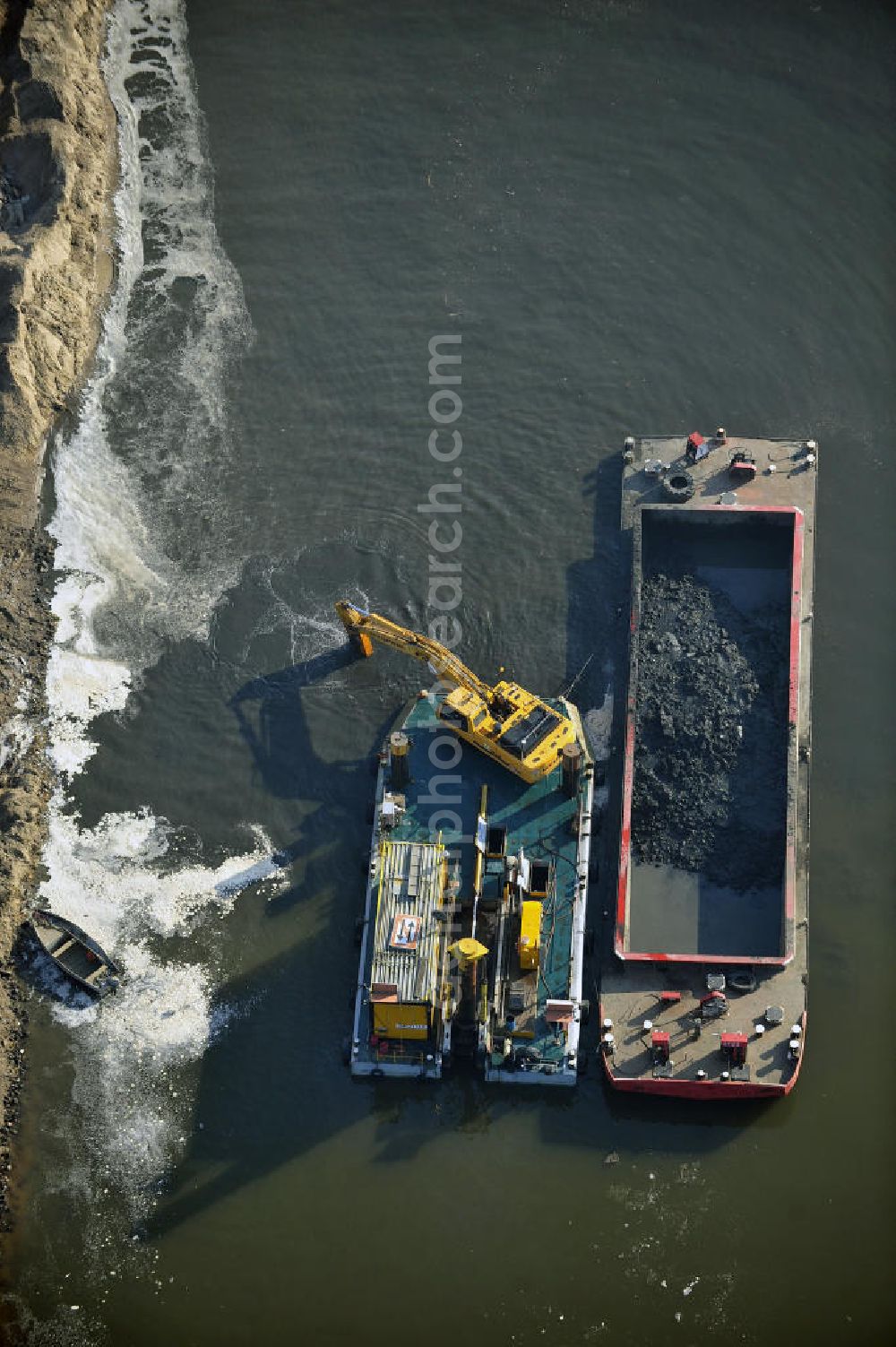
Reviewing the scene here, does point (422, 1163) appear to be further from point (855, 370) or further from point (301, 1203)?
point (855, 370)

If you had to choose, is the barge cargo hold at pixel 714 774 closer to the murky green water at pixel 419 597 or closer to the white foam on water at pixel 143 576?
the murky green water at pixel 419 597

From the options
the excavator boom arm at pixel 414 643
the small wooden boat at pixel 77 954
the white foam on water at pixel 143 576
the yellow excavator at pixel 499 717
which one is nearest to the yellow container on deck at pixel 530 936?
the yellow excavator at pixel 499 717

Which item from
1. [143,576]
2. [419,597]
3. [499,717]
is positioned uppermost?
[143,576]

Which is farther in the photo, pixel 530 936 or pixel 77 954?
pixel 77 954

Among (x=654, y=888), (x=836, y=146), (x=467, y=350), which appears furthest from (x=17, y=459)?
(x=836, y=146)

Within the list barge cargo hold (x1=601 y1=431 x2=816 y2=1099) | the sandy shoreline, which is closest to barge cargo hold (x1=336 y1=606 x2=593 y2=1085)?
barge cargo hold (x1=601 y1=431 x2=816 y2=1099)

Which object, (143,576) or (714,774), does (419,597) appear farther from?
(714,774)

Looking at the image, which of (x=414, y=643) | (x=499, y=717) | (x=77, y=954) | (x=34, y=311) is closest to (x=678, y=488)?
(x=414, y=643)
